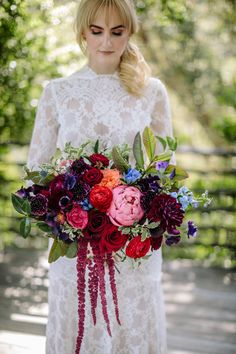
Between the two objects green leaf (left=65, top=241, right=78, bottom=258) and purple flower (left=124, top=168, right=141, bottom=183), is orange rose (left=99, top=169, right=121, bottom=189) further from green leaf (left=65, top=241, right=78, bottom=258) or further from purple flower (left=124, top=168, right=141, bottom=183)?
green leaf (left=65, top=241, right=78, bottom=258)

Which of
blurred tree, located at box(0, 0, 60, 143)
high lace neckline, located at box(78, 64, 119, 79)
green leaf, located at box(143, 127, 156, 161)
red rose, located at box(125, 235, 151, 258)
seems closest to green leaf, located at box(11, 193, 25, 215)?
red rose, located at box(125, 235, 151, 258)

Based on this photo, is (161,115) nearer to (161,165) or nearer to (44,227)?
(161,165)

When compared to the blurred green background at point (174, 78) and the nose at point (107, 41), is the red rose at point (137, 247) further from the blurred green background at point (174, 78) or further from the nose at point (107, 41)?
the blurred green background at point (174, 78)

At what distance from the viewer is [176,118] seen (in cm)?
949

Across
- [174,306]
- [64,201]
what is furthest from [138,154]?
[174,306]

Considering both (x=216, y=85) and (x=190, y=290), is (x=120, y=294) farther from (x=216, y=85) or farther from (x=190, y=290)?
(x=216, y=85)

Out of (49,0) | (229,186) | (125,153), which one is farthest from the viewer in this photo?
(229,186)

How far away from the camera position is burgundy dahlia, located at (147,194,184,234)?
1.82 m

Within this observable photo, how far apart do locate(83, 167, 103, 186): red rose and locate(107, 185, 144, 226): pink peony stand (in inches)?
2.6

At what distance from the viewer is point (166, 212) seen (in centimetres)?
181

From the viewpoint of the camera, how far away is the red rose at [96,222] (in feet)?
6.03

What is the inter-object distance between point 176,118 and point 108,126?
24.0 feet

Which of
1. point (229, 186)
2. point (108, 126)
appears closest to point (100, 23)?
point (108, 126)

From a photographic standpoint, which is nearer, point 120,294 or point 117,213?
point 117,213
